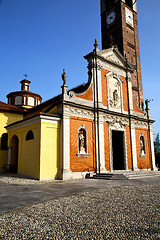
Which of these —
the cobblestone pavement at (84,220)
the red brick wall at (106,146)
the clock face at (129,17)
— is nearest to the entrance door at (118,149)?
A: the red brick wall at (106,146)

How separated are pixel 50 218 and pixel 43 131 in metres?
8.87

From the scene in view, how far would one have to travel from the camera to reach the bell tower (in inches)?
1169

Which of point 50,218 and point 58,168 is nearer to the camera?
point 50,218

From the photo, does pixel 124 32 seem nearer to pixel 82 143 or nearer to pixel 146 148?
pixel 146 148

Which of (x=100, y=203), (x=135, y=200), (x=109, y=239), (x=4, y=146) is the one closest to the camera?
(x=109, y=239)

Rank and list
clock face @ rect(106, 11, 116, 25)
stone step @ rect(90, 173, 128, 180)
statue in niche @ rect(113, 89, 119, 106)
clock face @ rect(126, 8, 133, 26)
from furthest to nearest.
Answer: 1. clock face @ rect(106, 11, 116, 25)
2. clock face @ rect(126, 8, 133, 26)
3. statue in niche @ rect(113, 89, 119, 106)
4. stone step @ rect(90, 173, 128, 180)

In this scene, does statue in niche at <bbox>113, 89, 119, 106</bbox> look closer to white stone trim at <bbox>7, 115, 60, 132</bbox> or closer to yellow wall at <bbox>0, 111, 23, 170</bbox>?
white stone trim at <bbox>7, 115, 60, 132</bbox>

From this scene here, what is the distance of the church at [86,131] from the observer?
13.3 metres

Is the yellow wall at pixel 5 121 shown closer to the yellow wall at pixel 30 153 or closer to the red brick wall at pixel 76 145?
the yellow wall at pixel 30 153

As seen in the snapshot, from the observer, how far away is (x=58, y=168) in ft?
44.0

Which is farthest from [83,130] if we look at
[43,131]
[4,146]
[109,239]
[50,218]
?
[109,239]

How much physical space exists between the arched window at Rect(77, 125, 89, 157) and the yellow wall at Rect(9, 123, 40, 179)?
321 cm

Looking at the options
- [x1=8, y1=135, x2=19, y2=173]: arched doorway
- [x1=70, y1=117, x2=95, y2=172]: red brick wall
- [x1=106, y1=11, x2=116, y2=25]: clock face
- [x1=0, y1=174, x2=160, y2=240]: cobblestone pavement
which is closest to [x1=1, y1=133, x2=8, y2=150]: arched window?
[x1=8, y1=135, x2=19, y2=173]: arched doorway

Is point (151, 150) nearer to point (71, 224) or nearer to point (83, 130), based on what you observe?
point (83, 130)
